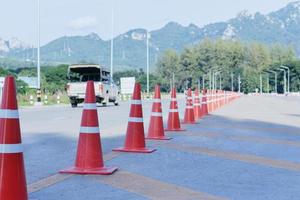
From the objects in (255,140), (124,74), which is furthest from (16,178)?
(124,74)

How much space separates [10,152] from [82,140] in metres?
2.39

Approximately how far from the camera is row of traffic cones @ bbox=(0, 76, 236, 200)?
16.7 feet

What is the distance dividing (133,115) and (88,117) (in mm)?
2019

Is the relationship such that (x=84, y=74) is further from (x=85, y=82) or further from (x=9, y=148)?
(x=9, y=148)

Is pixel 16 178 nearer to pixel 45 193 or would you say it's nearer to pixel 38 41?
pixel 45 193

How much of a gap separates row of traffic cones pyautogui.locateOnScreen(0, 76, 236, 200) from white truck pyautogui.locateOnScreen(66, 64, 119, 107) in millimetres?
23652

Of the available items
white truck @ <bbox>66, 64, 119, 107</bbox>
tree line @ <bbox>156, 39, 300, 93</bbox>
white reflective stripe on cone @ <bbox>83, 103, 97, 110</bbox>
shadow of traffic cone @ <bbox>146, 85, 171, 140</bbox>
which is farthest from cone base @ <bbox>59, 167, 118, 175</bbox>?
tree line @ <bbox>156, 39, 300, 93</bbox>

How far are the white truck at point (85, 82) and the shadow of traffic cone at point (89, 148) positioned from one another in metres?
27.6

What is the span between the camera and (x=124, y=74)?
461ft

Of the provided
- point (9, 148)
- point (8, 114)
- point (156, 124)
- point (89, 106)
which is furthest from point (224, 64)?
point (9, 148)

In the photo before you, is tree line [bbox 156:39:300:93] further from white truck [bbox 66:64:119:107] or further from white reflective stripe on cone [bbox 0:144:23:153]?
white reflective stripe on cone [bbox 0:144:23:153]

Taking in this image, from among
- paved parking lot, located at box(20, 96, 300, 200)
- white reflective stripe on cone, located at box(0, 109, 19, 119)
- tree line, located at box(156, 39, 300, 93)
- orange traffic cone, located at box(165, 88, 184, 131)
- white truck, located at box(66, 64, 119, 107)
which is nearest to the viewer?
white reflective stripe on cone, located at box(0, 109, 19, 119)

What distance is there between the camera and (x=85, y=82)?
1452 inches

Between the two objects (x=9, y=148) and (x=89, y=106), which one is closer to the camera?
(x=9, y=148)
